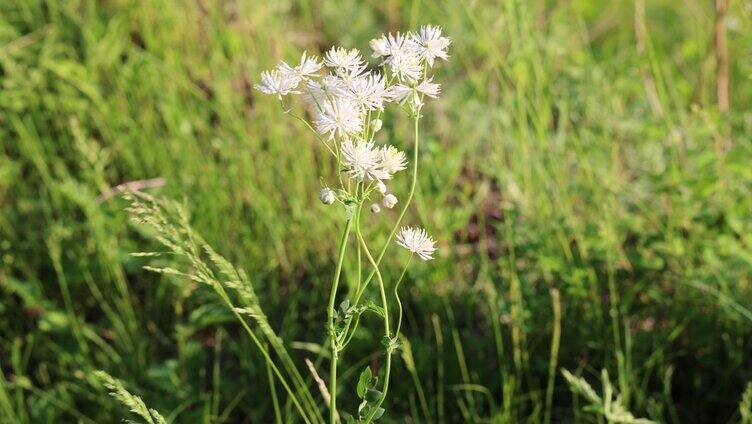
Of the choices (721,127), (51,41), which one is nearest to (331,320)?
(721,127)

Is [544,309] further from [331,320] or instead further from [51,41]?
[51,41]

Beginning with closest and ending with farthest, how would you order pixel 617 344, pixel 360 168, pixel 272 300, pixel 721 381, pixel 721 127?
pixel 360 168, pixel 617 344, pixel 721 381, pixel 721 127, pixel 272 300

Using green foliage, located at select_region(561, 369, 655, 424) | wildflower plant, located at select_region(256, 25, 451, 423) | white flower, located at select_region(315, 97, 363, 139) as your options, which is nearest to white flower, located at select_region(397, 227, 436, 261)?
wildflower plant, located at select_region(256, 25, 451, 423)

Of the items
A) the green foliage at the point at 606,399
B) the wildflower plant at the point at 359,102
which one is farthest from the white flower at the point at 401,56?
the green foliage at the point at 606,399

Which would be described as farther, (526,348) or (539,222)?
(539,222)

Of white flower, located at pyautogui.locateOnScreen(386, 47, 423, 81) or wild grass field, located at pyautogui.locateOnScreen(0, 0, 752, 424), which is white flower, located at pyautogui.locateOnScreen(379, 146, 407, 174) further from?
wild grass field, located at pyautogui.locateOnScreen(0, 0, 752, 424)

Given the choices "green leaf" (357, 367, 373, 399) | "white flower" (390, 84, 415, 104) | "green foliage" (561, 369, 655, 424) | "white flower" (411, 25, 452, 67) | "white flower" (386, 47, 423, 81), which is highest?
"white flower" (411, 25, 452, 67)
